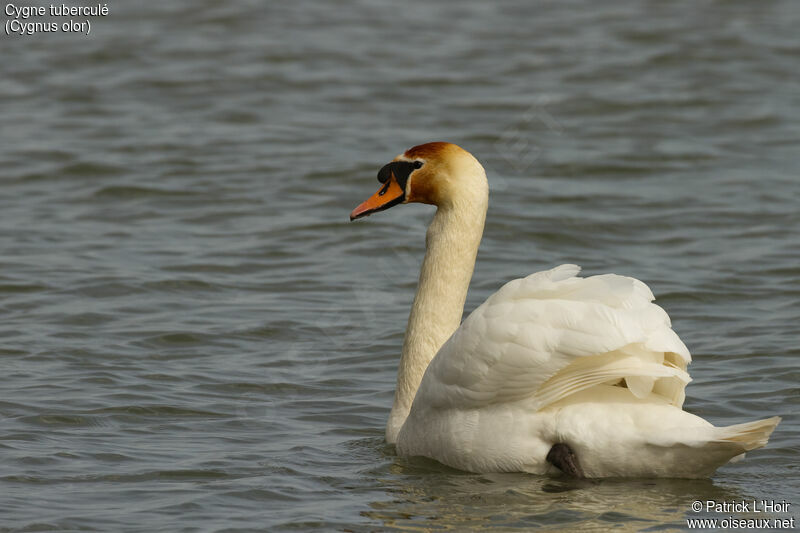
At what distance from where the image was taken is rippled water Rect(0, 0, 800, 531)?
6.20 meters

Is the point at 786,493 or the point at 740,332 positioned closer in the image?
the point at 786,493

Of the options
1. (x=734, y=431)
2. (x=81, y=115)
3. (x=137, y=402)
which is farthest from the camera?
(x=81, y=115)

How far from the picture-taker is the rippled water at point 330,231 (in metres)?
6.20

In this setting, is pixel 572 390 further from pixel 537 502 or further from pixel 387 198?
pixel 387 198

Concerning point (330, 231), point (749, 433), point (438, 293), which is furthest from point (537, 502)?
point (330, 231)

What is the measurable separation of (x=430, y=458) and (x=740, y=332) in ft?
10.4

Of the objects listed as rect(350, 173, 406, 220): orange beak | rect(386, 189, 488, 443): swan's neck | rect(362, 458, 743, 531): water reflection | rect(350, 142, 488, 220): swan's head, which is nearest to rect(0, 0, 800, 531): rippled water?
rect(362, 458, 743, 531): water reflection

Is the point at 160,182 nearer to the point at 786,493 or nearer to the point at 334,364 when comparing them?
the point at 334,364

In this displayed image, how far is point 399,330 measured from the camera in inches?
359

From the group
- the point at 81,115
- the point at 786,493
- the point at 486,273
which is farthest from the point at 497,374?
the point at 81,115

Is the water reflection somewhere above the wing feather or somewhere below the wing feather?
below

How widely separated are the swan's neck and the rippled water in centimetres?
36

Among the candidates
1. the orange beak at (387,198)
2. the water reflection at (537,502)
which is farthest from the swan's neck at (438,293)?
the water reflection at (537,502)

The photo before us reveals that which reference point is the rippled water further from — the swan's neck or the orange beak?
the orange beak
